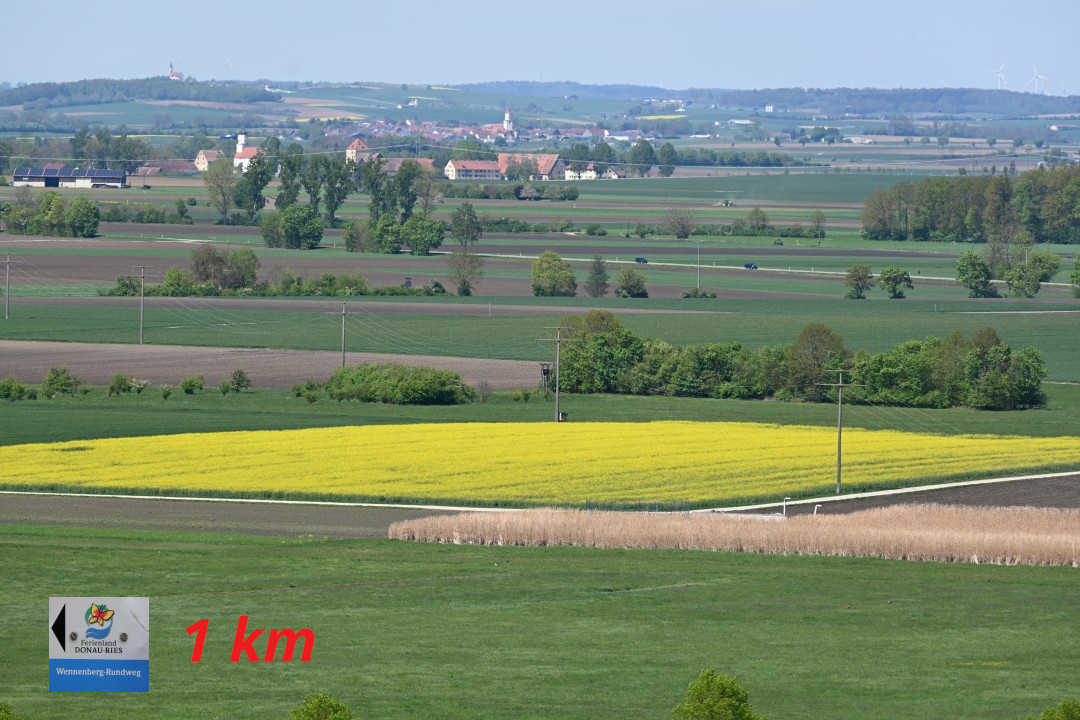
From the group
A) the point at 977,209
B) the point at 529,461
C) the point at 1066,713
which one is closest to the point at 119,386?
the point at 529,461

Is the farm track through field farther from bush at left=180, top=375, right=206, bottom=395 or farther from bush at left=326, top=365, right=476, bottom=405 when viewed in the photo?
bush at left=180, top=375, right=206, bottom=395

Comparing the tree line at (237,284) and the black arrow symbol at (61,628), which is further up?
the black arrow symbol at (61,628)

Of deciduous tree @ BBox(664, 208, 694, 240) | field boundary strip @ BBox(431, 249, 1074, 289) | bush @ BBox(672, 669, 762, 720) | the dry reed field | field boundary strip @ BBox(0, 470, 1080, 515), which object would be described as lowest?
field boundary strip @ BBox(0, 470, 1080, 515)

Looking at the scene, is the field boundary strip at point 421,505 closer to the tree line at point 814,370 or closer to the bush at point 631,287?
the tree line at point 814,370

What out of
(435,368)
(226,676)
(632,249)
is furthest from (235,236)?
(226,676)

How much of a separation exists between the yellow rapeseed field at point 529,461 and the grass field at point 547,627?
31.0 ft

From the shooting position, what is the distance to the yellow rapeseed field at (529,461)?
5366 cm

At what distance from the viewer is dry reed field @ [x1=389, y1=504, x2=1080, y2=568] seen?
43344mm

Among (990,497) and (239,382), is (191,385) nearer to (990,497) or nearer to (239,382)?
(239,382)

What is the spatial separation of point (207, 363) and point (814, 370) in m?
28.9

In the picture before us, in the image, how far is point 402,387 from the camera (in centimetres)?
7512

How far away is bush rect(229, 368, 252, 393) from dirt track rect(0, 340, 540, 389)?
0.97 meters

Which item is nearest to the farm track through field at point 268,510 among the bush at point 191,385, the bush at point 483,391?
the bush at point 191,385

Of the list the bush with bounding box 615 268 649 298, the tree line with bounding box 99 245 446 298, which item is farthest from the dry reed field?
the bush with bounding box 615 268 649 298
